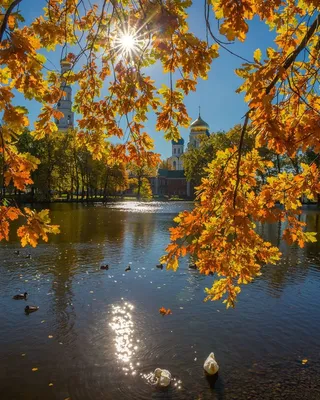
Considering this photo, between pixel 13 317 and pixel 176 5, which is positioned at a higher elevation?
pixel 176 5

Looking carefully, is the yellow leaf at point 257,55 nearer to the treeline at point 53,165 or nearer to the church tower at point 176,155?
the treeline at point 53,165

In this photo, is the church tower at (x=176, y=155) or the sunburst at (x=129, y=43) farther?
the church tower at (x=176, y=155)

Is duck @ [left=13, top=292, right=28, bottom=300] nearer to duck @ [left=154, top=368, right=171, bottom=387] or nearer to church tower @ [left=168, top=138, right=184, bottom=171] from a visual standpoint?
duck @ [left=154, top=368, right=171, bottom=387]

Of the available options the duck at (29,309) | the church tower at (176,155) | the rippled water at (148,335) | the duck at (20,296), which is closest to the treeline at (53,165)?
the rippled water at (148,335)

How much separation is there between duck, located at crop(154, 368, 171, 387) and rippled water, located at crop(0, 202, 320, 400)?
0.13 m

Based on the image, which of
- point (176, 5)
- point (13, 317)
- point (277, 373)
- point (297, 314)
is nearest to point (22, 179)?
point (176, 5)

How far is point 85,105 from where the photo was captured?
222 inches

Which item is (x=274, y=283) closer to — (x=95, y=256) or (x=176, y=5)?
(x=95, y=256)

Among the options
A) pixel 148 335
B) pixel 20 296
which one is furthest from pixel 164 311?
pixel 20 296

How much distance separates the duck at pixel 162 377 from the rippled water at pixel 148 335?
134mm

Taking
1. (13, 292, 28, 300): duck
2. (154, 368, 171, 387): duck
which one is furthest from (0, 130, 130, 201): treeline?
(154, 368, 171, 387): duck

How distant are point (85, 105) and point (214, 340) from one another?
19.4 ft

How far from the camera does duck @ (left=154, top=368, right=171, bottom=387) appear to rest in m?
6.45

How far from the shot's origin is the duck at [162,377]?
6445 mm
